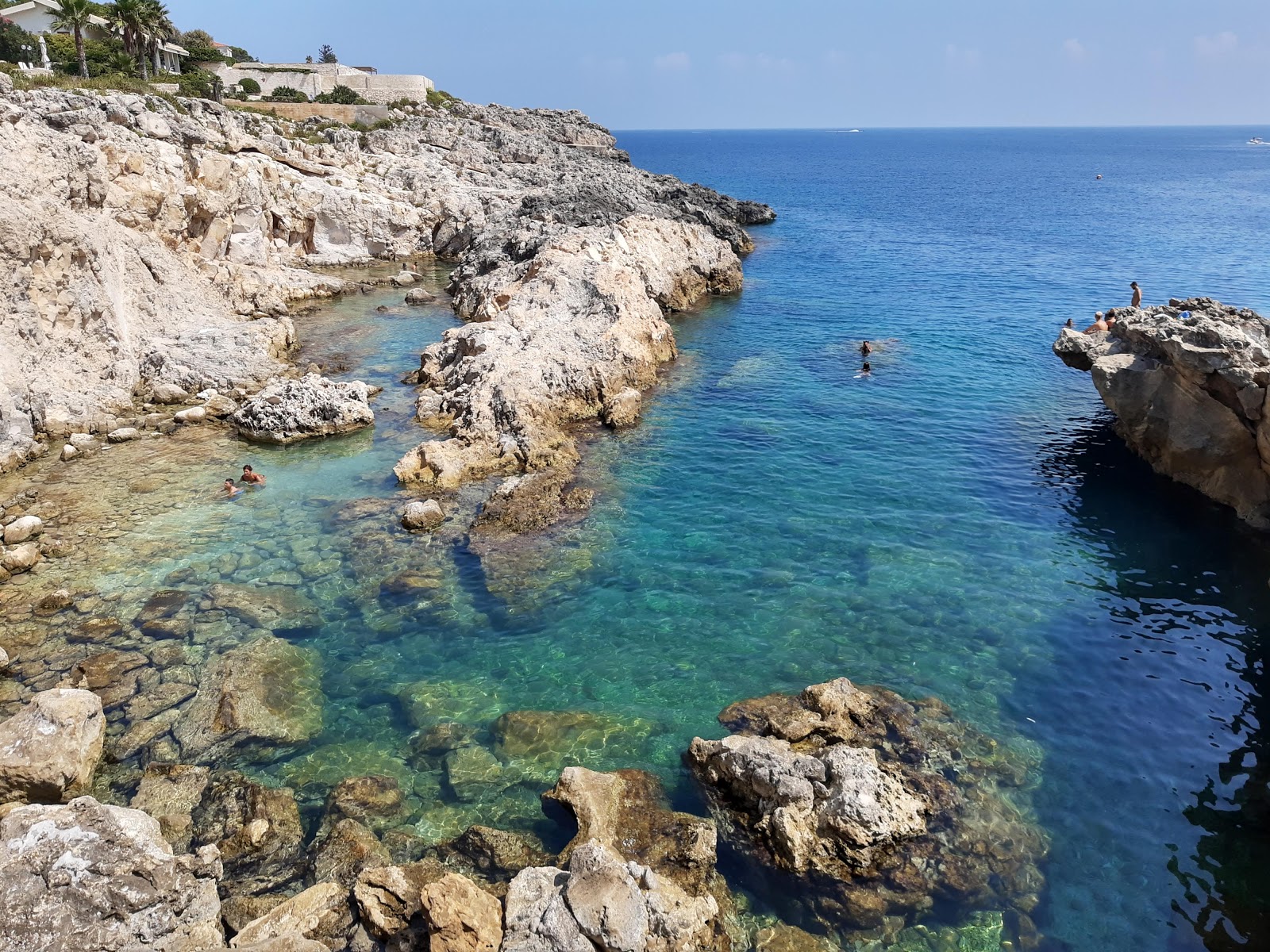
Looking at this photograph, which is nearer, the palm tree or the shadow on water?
the shadow on water

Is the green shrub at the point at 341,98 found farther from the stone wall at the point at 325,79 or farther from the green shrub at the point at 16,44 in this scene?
the green shrub at the point at 16,44

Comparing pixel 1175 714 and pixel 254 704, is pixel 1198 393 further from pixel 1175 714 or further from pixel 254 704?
pixel 254 704

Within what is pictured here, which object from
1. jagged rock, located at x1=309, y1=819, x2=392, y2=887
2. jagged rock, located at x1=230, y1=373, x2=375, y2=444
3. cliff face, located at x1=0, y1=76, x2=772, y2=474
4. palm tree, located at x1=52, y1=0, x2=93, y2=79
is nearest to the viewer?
jagged rock, located at x1=309, y1=819, x2=392, y2=887

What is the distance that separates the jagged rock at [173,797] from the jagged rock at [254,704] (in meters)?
0.51

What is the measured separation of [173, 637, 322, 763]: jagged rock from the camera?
15805 mm

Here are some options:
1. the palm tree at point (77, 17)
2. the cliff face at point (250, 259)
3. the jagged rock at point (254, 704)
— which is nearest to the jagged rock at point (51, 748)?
the jagged rock at point (254, 704)

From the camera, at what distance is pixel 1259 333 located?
24.2m

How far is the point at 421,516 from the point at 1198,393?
948 inches

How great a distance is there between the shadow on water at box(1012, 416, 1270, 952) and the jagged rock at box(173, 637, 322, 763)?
47.9ft

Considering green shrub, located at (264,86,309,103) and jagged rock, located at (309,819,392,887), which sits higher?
green shrub, located at (264,86,309,103)

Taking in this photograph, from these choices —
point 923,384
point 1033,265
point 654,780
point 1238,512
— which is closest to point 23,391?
point 654,780

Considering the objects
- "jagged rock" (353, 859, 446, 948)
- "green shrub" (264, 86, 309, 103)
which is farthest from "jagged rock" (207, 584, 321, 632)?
"green shrub" (264, 86, 309, 103)

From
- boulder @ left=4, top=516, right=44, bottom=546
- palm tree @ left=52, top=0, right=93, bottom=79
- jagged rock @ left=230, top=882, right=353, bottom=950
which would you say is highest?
palm tree @ left=52, top=0, right=93, bottom=79

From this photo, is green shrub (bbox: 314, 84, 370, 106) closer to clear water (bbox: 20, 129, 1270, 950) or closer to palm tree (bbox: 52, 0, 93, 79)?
palm tree (bbox: 52, 0, 93, 79)
